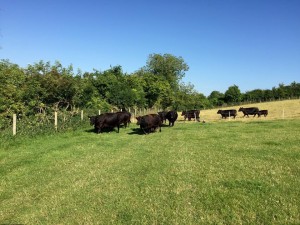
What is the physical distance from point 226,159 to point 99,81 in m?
29.0

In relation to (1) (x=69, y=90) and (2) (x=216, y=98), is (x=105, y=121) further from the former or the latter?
(2) (x=216, y=98)

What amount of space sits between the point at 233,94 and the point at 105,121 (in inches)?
4577

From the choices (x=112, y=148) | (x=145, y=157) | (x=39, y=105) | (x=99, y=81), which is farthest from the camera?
(x=99, y=81)

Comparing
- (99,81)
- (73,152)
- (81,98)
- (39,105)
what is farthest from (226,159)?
(99,81)

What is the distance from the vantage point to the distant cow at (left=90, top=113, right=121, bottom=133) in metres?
21.0

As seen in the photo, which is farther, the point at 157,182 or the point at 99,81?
the point at 99,81

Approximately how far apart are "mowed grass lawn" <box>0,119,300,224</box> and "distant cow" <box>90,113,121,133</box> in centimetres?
679

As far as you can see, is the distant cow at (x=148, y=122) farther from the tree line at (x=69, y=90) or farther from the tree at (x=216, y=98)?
the tree at (x=216, y=98)

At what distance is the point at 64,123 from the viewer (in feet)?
71.2

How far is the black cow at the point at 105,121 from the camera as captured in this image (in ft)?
69.1

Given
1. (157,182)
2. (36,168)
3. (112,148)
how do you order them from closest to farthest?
(157,182) → (36,168) → (112,148)

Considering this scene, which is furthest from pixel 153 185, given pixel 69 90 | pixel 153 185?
pixel 69 90

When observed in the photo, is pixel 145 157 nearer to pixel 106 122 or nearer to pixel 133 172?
pixel 133 172

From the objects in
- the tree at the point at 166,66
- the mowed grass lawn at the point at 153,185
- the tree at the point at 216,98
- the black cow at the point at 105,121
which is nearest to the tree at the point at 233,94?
the tree at the point at 216,98
